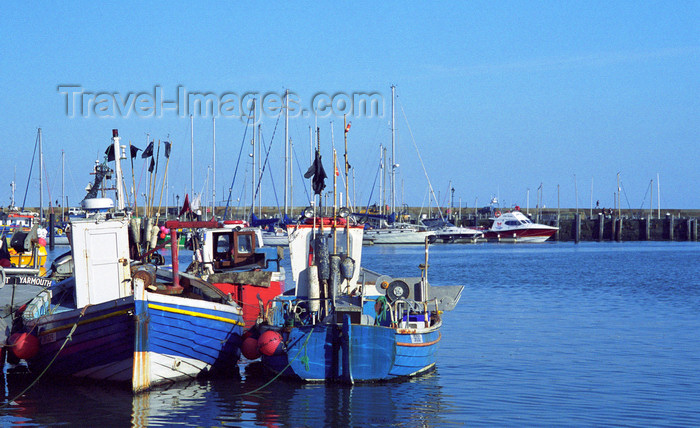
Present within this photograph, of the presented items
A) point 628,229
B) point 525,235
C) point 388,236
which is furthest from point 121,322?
point 628,229

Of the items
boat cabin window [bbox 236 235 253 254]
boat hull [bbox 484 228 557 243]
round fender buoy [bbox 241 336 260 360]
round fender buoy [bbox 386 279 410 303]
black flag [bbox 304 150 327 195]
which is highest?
black flag [bbox 304 150 327 195]

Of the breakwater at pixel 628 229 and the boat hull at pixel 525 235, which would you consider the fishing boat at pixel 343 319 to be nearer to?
the boat hull at pixel 525 235

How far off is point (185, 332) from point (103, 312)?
5.63 feet

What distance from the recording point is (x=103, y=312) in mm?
17656

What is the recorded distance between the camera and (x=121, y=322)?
17.4 metres

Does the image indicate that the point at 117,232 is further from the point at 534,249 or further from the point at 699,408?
the point at 534,249

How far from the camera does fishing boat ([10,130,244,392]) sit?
57.6ft

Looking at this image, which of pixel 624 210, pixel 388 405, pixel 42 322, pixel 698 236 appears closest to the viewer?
pixel 388 405

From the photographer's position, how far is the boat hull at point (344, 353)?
18.0m

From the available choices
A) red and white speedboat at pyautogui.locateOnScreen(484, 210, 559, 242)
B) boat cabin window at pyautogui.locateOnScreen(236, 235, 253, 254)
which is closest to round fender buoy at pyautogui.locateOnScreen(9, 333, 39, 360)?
boat cabin window at pyautogui.locateOnScreen(236, 235, 253, 254)

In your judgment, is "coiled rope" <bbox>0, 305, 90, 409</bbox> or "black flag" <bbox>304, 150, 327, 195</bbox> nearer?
"coiled rope" <bbox>0, 305, 90, 409</bbox>

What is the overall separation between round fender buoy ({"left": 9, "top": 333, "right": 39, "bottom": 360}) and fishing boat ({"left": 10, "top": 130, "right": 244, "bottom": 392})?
22 mm

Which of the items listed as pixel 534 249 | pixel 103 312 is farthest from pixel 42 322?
pixel 534 249

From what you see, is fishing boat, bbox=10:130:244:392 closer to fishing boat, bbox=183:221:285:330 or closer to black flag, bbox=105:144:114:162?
black flag, bbox=105:144:114:162
